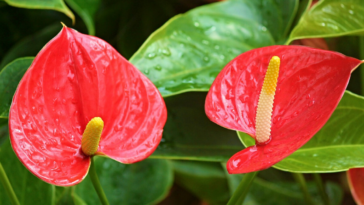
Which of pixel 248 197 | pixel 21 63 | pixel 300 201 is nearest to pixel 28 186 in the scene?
pixel 21 63

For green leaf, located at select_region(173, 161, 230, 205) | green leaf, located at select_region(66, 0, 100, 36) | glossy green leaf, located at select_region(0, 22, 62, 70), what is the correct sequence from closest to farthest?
green leaf, located at select_region(66, 0, 100, 36)
glossy green leaf, located at select_region(0, 22, 62, 70)
green leaf, located at select_region(173, 161, 230, 205)

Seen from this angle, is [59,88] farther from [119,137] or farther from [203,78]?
[203,78]

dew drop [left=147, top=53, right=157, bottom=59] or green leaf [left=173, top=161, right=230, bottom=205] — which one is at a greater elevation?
dew drop [left=147, top=53, right=157, bottom=59]

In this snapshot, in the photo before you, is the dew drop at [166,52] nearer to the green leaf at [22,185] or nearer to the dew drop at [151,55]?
the dew drop at [151,55]

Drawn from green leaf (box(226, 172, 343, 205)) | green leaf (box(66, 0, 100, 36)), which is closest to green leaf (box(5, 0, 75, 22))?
green leaf (box(66, 0, 100, 36))

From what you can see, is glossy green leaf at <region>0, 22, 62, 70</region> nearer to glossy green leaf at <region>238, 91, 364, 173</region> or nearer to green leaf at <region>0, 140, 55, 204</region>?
green leaf at <region>0, 140, 55, 204</region>

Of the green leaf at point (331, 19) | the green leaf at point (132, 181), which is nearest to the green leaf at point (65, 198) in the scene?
the green leaf at point (132, 181)
